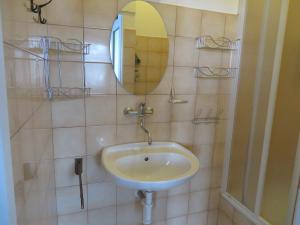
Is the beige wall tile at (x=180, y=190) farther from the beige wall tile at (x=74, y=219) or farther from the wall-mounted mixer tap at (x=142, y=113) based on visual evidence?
the beige wall tile at (x=74, y=219)

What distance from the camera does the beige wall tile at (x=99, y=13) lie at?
129 cm

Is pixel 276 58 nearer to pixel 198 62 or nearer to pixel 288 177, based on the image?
pixel 198 62

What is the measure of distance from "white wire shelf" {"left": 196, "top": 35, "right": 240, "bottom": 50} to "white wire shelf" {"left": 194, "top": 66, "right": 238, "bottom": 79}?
0.15 m

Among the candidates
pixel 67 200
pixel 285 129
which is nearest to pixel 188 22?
pixel 285 129

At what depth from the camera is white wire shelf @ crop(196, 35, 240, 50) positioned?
1589mm

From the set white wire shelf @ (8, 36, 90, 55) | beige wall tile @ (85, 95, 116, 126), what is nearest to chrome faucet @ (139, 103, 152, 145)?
beige wall tile @ (85, 95, 116, 126)

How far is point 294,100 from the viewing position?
4.49ft

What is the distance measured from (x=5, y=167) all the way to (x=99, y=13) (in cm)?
111

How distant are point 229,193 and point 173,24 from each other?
1.45m

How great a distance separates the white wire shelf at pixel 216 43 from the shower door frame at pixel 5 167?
4.49ft

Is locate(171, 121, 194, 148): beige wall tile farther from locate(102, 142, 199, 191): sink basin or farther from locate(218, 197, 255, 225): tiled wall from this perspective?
locate(218, 197, 255, 225): tiled wall

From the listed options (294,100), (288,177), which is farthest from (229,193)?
(294,100)

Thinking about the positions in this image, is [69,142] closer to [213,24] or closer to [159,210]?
[159,210]

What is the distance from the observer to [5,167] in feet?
1.53
